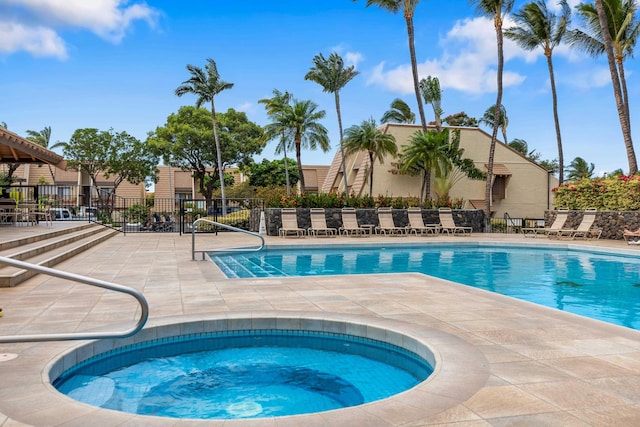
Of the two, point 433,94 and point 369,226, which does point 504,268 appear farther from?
point 433,94

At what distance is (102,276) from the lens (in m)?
8.36

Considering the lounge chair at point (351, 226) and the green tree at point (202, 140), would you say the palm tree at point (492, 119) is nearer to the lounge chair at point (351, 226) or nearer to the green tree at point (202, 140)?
the green tree at point (202, 140)

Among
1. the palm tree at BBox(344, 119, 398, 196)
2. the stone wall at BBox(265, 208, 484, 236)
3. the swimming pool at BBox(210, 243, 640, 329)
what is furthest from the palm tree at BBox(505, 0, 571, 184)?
the swimming pool at BBox(210, 243, 640, 329)

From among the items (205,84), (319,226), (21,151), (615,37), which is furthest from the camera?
(205,84)

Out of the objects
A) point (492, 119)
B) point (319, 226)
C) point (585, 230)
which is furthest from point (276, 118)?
point (492, 119)

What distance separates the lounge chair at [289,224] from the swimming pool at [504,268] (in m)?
2.79

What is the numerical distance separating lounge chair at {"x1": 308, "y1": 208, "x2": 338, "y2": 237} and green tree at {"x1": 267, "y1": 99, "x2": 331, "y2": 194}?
32.6ft

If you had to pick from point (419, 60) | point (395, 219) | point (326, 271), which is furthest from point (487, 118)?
point (326, 271)

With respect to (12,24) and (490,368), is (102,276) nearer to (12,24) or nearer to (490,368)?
(490,368)

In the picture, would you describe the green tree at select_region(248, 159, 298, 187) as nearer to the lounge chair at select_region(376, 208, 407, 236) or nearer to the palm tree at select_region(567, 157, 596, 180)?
the lounge chair at select_region(376, 208, 407, 236)

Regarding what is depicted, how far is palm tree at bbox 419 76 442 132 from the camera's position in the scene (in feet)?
103

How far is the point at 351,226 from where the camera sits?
18.7 meters

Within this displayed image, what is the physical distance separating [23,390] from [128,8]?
53.6ft

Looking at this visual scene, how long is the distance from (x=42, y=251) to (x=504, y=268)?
978 cm
